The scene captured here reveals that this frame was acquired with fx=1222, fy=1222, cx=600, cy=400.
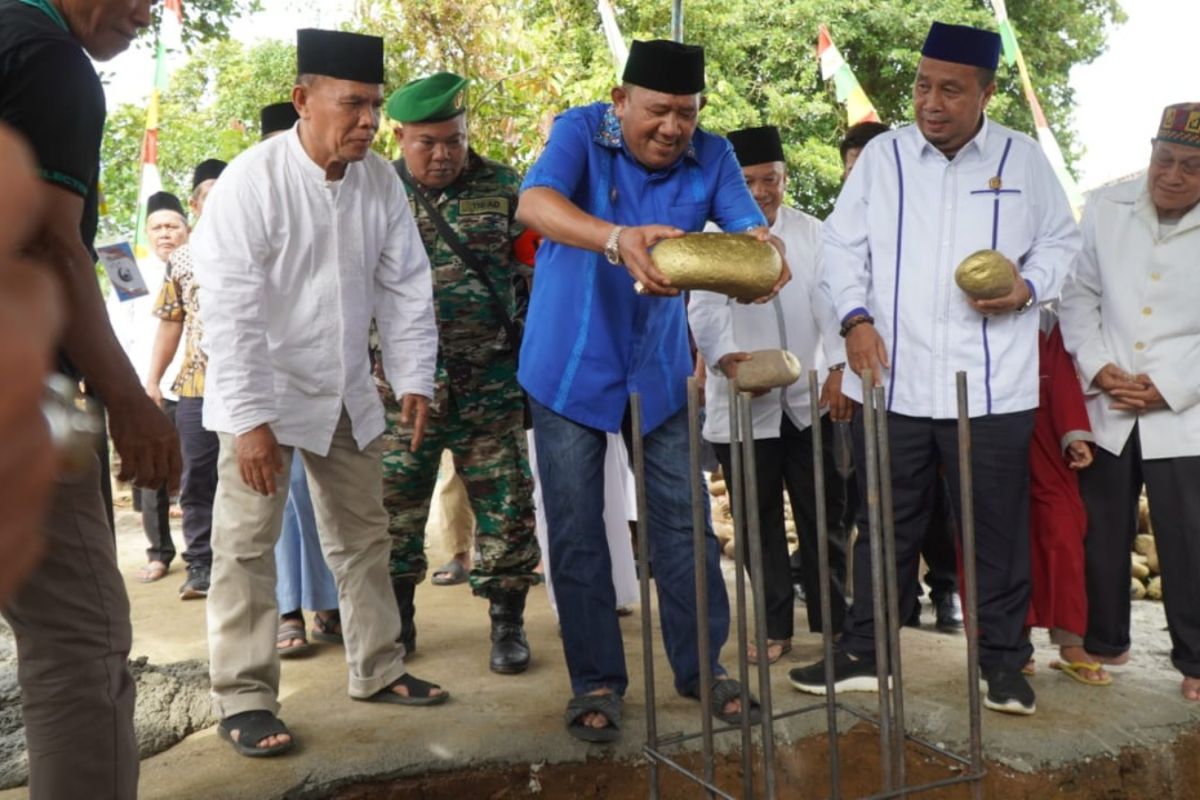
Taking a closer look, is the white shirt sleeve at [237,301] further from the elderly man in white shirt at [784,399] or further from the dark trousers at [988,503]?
the dark trousers at [988,503]

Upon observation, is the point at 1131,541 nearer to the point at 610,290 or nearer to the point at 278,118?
the point at 610,290

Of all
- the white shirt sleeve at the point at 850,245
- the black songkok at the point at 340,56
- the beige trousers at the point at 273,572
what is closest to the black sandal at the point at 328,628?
the beige trousers at the point at 273,572

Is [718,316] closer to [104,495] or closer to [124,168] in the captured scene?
[104,495]

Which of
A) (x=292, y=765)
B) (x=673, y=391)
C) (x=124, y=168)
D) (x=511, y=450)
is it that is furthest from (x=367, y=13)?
(x=124, y=168)

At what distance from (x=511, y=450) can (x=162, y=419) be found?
6.69ft

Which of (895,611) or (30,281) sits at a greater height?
(30,281)

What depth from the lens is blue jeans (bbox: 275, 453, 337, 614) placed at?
4.63 meters

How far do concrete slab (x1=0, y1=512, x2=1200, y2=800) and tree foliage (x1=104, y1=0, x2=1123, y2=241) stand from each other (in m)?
5.66

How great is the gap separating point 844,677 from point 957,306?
47.9 inches

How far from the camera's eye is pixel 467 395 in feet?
14.2

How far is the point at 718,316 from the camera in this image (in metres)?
3.93

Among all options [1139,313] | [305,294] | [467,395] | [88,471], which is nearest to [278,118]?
[467,395]

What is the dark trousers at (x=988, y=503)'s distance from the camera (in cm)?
373

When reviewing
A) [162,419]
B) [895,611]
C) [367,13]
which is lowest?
[895,611]
